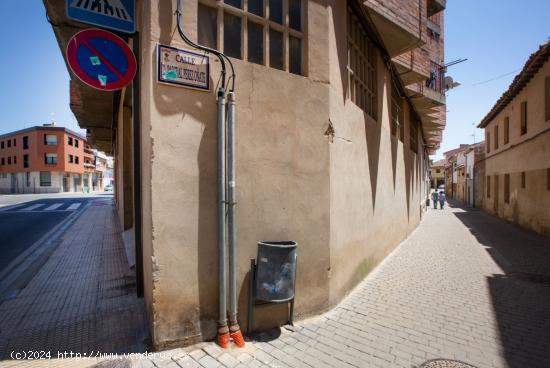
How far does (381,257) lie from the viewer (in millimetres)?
7258

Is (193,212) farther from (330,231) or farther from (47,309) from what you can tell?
(47,309)

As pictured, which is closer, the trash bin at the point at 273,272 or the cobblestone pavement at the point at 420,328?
the cobblestone pavement at the point at 420,328

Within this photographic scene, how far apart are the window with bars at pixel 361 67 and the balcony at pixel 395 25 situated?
30 centimetres

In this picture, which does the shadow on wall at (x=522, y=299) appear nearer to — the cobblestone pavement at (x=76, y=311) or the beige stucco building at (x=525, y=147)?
the beige stucco building at (x=525, y=147)

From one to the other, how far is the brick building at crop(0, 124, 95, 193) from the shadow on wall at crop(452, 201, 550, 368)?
178 feet

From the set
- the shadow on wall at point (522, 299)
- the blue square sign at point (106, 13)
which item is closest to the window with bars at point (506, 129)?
the shadow on wall at point (522, 299)

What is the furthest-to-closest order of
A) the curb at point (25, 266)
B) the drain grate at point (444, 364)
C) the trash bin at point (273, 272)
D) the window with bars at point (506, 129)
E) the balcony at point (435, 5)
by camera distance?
the window with bars at point (506, 129), the balcony at point (435, 5), the curb at point (25, 266), the trash bin at point (273, 272), the drain grate at point (444, 364)

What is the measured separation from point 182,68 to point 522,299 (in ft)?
20.7

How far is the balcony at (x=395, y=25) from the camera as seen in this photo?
549cm

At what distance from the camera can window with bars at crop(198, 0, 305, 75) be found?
3.49 m

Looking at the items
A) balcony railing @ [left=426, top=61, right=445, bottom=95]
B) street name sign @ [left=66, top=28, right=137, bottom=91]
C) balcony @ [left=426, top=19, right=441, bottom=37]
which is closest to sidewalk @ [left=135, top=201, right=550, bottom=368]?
street name sign @ [left=66, top=28, right=137, bottom=91]

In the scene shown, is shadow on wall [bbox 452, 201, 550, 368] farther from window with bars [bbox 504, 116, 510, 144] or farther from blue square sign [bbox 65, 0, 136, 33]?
window with bars [bbox 504, 116, 510, 144]

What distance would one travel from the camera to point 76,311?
397 cm

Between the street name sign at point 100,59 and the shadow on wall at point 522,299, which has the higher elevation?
the street name sign at point 100,59
